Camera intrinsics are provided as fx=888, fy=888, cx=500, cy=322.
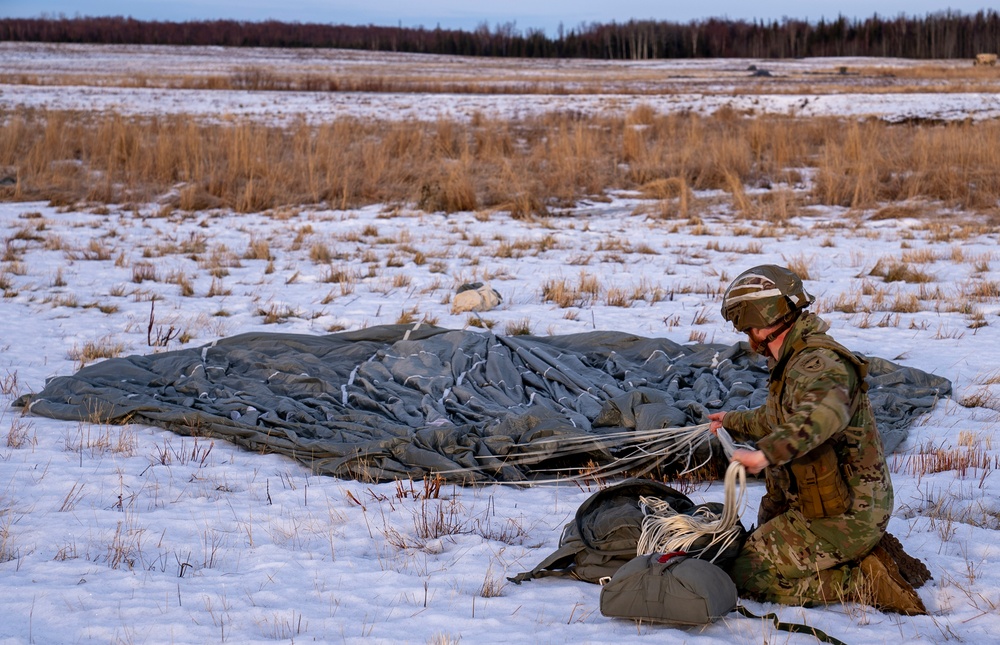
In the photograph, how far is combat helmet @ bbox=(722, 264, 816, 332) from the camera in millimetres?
3303

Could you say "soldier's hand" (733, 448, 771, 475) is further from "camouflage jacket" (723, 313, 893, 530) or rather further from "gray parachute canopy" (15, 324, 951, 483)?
"gray parachute canopy" (15, 324, 951, 483)

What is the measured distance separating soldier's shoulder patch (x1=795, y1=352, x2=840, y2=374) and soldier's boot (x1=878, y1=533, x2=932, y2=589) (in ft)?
2.62

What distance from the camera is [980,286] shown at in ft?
27.6

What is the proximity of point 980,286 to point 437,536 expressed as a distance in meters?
6.64

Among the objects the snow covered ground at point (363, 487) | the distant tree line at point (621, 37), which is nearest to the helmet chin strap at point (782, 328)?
the snow covered ground at point (363, 487)

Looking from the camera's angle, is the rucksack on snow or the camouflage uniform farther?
the rucksack on snow

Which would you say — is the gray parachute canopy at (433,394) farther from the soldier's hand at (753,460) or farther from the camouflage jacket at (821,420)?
the soldier's hand at (753,460)

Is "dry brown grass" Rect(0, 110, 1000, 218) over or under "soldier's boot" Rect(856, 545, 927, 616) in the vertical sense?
over

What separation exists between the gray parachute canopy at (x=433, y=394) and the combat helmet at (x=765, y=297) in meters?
1.41

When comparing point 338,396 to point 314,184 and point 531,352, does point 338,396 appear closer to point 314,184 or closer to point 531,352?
point 531,352

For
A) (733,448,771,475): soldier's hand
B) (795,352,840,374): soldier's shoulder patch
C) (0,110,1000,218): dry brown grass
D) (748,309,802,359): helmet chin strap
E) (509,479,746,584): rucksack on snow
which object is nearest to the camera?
(733,448,771,475): soldier's hand

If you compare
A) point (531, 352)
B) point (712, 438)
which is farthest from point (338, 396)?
point (712, 438)

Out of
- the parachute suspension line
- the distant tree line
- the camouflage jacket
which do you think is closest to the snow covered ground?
the parachute suspension line

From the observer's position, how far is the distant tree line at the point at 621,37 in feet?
262
